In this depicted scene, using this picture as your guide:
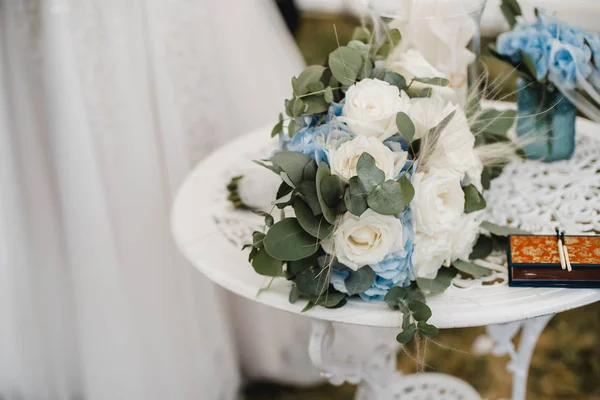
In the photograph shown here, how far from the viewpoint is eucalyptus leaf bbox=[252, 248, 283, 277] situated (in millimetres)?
708

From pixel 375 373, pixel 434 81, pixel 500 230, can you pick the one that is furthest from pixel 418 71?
pixel 375 373

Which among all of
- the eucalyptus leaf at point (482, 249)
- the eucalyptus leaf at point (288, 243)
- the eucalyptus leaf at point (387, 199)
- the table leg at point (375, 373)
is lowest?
the table leg at point (375, 373)

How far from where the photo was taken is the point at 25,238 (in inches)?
48.3

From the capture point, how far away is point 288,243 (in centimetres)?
68

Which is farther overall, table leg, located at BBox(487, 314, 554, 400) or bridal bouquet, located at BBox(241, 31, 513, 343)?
table leg, located at BBox(487, 314, 554, 400)

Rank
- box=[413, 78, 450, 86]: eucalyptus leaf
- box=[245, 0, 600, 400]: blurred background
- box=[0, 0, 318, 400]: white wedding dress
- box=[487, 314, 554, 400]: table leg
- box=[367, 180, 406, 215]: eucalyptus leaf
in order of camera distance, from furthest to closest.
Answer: box=[245, 0, 600, 400]: blurred background
box=[0, 0, 318, 400]: white wedding dress
box=[487, 314, 554, 400]: table leg
box=[413, 78, 450, 86]: eucalyptus leaf
box=[367, 180, 406, 215]: eucalyptus leaf

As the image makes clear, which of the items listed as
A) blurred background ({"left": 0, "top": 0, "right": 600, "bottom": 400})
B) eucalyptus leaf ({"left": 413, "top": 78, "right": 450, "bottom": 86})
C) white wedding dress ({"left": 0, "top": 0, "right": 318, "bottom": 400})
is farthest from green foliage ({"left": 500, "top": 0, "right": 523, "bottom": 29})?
white wedding dress ({"left": 0, "top": 0, "right": 318, "bottom": 400})

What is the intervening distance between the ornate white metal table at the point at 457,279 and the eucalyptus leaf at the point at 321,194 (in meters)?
0.12

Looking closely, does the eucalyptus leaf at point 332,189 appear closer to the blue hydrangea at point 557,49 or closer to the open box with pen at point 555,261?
the open box with pen at point 555,261

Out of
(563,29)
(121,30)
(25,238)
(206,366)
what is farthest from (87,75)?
(563,29)

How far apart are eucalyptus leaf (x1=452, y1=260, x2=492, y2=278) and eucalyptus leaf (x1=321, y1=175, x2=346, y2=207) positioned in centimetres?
19

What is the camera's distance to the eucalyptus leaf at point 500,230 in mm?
810

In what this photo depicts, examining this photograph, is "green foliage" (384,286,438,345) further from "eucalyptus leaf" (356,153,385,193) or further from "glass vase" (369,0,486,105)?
"glass vase" (369,0,486,105)

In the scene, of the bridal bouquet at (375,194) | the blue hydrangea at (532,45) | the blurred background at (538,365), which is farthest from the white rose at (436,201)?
the blurred background at (538,365)
